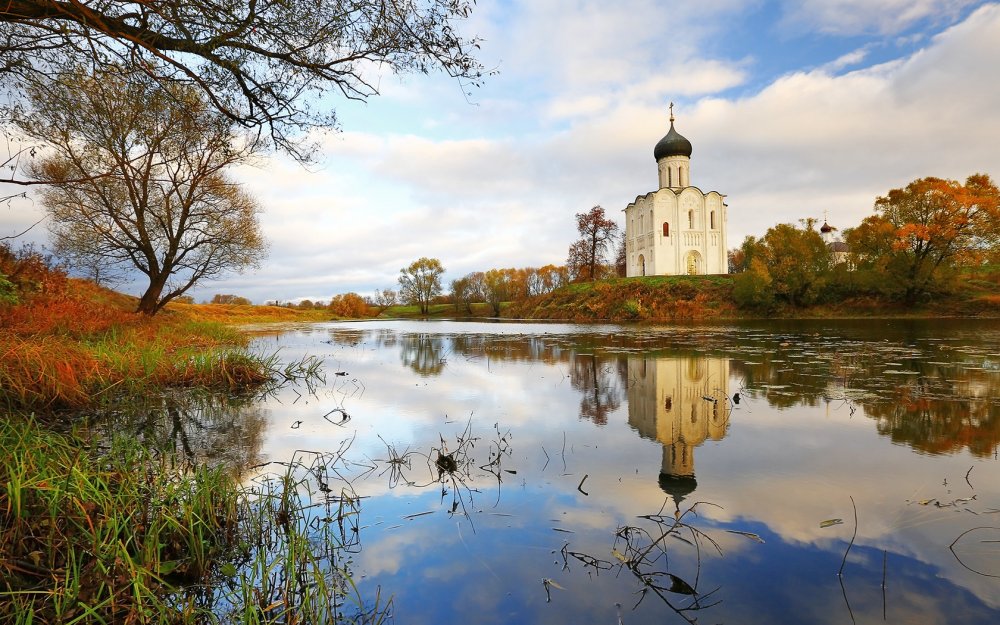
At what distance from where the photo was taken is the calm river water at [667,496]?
267 cm

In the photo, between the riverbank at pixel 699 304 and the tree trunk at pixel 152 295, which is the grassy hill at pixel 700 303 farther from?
the tree trunk at pixel 152 295

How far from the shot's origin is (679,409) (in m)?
7.07

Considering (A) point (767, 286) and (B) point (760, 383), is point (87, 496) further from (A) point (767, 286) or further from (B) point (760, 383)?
(A) point (767, 286)

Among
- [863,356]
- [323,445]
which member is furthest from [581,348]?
[323,445]

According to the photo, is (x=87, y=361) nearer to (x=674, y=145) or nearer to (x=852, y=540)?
(x=852, y=540)

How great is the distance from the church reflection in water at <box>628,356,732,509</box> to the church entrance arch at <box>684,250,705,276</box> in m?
44.3

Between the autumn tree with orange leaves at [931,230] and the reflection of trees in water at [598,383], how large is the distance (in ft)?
94.3

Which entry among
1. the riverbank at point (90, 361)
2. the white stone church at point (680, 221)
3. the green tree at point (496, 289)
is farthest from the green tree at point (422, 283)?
the riverbank at point (90, 361)

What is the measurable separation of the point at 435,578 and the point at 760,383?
7976 millimetres

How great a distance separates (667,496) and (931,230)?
122ft

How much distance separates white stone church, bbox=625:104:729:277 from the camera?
52688 mm

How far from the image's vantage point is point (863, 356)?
1213cm

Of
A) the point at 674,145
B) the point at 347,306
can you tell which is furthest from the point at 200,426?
the point at 347,306

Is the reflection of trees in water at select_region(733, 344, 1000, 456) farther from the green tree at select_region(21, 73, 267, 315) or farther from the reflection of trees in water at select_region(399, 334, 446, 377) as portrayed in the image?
the green tree at select_region(21, 73, 267, 315)
